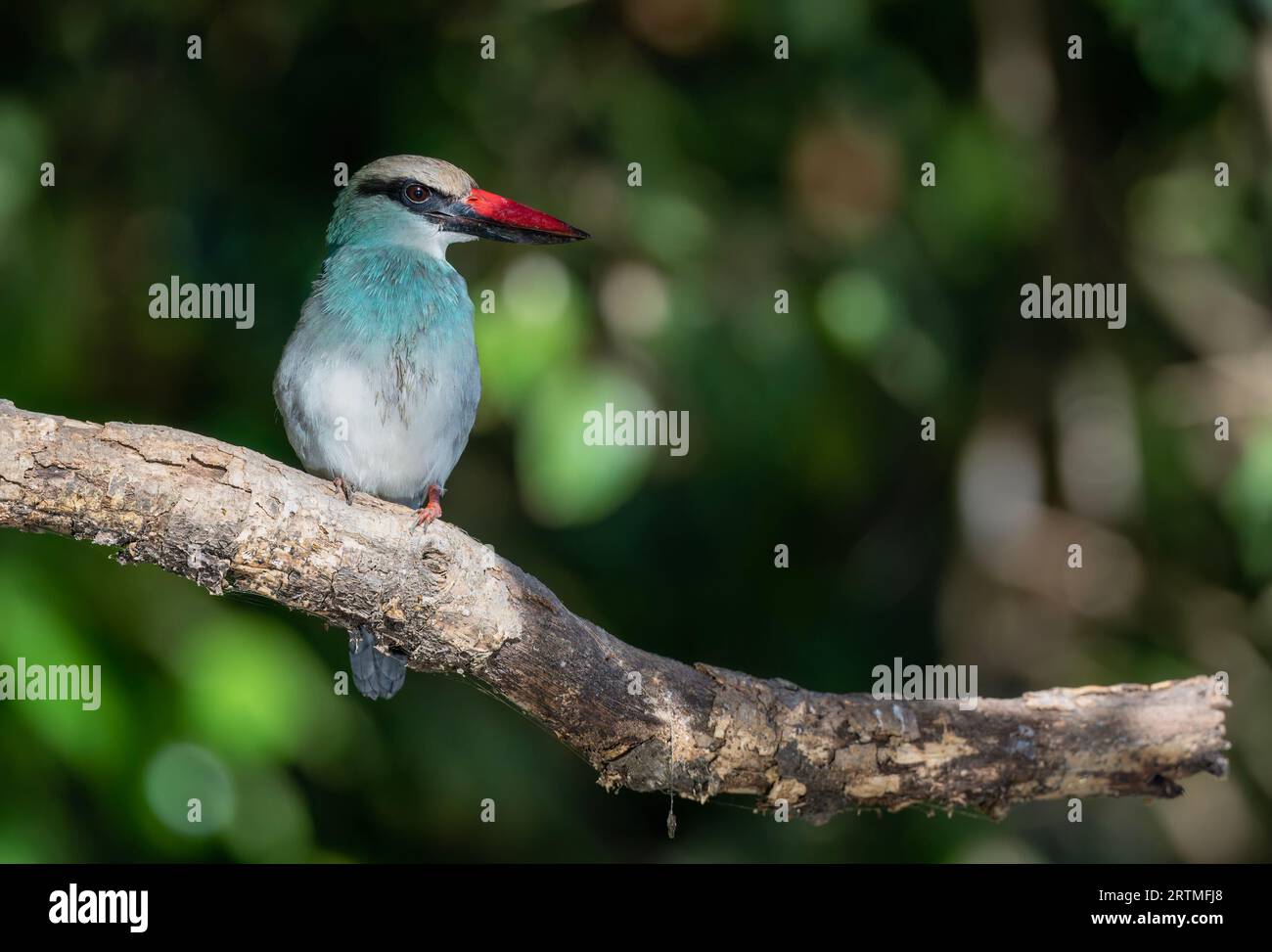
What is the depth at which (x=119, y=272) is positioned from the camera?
4477mm

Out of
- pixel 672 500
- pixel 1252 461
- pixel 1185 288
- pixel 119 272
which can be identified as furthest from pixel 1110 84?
pixel 119 272

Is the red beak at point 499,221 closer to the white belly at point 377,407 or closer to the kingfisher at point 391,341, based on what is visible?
the kingfisher at point 391,341

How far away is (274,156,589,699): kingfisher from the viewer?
3.32 m

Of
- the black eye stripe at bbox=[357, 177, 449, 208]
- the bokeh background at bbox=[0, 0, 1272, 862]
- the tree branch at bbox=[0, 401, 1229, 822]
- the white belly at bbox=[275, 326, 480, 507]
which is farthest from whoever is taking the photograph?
the bokeh background at bbox=[0, 0, 1272, 862]

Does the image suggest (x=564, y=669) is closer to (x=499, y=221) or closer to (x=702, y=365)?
(x=499, y=221)

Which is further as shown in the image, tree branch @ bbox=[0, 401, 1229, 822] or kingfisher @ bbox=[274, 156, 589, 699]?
kingfisher @ bbox=[274, 156, 589, 699]

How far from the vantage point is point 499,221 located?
363 centimetres

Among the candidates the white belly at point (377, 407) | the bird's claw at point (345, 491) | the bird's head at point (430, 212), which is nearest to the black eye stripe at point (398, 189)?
the bird's head at point (430, 212)

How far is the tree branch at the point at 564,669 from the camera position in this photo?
2.52 metres

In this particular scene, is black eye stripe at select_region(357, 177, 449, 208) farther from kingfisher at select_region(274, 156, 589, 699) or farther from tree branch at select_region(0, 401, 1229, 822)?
tree branch at select_region(0, 401, 1229, 822)

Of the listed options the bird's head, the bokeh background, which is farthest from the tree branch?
the bird's head

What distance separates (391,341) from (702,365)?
3.48 feet

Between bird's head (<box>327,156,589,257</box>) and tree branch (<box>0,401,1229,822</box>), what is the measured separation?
107cm

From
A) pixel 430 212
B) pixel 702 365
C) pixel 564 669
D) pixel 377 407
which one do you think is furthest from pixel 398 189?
pixel 564 669
